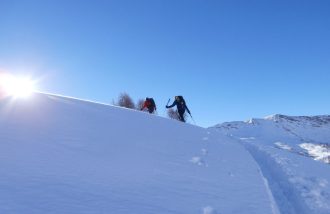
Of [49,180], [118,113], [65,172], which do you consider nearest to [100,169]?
[65,172]

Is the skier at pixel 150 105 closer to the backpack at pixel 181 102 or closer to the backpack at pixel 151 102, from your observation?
the backpack at pixel 151 102

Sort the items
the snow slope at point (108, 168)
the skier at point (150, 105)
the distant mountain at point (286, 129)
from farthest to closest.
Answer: the distant mountain at point (286, 129) → the skier at point (150, 105) → the snow slope at point (108, 168)

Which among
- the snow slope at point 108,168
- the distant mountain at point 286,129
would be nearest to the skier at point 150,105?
the snow slope at point 108,168

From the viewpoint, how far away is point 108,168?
977 cm

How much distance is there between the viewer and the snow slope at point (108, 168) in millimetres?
7582

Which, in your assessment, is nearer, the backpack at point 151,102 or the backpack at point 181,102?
the backpack at point 181,102

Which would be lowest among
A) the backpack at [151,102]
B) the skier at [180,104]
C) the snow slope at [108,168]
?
the snow slope at [108,168]

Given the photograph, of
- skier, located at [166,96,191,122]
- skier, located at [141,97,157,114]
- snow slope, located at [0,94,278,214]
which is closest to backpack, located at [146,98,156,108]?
skier, located at [141,97,157,114]

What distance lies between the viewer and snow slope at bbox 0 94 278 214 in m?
7.58

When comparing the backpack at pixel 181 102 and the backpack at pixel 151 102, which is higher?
the backpack at pixel 151 102

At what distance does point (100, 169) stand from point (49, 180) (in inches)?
67.9

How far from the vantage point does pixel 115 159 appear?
1072cm

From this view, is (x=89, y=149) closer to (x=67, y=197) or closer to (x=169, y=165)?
(x=169, y=165)

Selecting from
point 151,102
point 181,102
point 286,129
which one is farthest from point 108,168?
point 286,129
